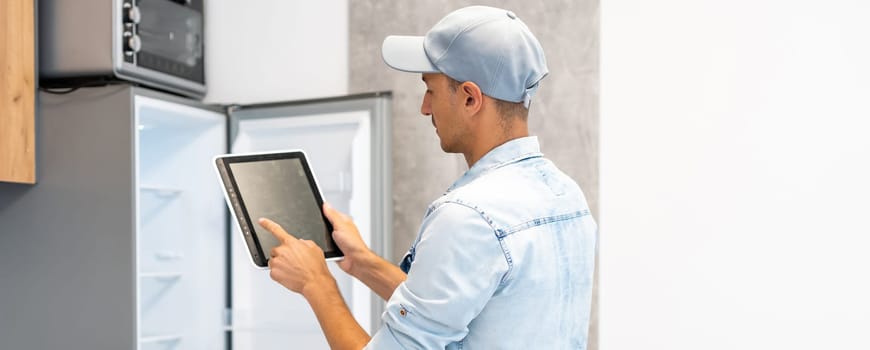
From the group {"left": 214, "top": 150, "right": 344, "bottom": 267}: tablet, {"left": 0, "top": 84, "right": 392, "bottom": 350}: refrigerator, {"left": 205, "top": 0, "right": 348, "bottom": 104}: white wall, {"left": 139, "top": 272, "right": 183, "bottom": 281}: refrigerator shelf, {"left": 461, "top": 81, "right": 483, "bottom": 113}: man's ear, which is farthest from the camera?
{"left": 205, "top": 0, "right": 348, "bottom": 104}: white wall

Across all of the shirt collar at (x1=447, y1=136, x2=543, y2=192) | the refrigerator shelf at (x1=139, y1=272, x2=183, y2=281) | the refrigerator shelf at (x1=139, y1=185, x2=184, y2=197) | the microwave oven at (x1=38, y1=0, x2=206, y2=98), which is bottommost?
the refrigerator shelf at (x1=139, y1=272, x2=183, y2=281)

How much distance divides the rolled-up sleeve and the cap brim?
21 cm

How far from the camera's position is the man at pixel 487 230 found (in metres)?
1.10

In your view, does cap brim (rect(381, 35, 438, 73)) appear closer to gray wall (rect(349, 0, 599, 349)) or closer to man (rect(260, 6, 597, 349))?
man (rect(260, 6, 597, 349))

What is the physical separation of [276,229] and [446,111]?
Result: 370 mm

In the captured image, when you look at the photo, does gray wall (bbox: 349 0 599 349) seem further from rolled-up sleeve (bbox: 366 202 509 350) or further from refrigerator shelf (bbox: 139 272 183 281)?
rolled-up sleeve (bbox: 366 202 509 350)

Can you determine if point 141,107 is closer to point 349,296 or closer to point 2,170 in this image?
Answer: point 2,170

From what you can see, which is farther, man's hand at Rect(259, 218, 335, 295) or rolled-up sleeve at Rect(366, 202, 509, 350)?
man's hand at Rect(259, 218, 335, 295)

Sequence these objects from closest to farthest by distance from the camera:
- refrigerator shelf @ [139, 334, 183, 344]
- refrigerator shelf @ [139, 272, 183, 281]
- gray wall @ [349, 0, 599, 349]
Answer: gray wall @ [349, 0, 599, 349]
refrigerator shelf @ [139, 334, 183, 344]
refrigerator shelf @ [139, 272, 183, 281]

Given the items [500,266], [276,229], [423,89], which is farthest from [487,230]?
[423,89]

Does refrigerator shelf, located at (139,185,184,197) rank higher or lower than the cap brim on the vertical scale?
lower

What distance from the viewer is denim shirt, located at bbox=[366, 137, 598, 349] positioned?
109 centimetres

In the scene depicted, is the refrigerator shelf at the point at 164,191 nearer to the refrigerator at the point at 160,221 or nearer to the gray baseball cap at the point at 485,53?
the refrigerator at the point at 160,221
